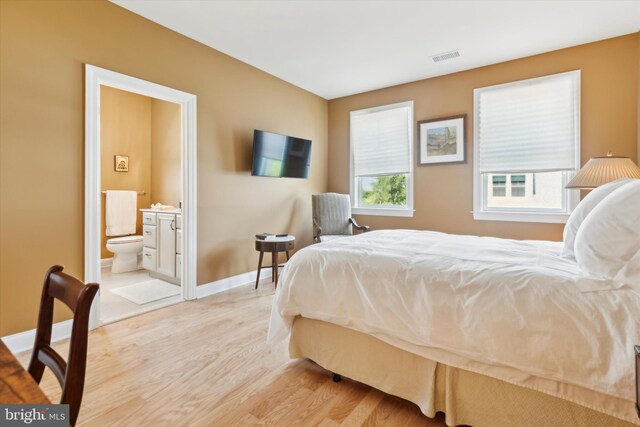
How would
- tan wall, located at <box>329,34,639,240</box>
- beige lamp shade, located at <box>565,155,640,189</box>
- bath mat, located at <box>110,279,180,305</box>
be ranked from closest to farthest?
beige lamp shade, located at <box>565,155,640,189</box>, tan wall, located at <box>329,34,639,240</box>, bath mat, located at <box>110,279,180,305</box>

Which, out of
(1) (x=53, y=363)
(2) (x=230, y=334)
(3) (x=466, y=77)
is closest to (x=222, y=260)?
(2) (x=230, y=334)

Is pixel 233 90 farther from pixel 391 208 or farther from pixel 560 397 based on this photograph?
pixel 560 397

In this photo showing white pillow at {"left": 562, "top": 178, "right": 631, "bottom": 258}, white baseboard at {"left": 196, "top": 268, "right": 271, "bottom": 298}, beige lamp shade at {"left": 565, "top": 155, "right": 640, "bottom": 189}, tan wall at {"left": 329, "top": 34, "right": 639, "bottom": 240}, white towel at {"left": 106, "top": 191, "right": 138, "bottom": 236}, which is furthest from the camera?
white towel at {"left": 106, "top": 191, "right": 138, "bottom": 236}

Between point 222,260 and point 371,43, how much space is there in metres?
2.94

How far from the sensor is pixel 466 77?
400 cm

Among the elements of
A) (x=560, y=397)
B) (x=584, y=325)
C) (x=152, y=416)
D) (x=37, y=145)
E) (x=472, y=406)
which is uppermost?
(x=37, y=145)

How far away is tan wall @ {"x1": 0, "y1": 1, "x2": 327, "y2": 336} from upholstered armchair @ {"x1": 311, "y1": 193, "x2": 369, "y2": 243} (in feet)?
3.94

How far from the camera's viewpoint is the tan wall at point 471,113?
3168mm

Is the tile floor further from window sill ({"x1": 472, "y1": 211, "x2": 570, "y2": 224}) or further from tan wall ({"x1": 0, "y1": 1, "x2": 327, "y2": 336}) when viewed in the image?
window sill ({"x1": 472, "y1": 211, "x2": 570, "y2": 224})

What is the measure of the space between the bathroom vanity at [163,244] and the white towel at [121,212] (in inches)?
28.6

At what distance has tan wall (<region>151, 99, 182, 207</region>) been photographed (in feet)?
15.9

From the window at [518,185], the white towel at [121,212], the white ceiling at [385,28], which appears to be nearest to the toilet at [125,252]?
the white towel at [121,212]

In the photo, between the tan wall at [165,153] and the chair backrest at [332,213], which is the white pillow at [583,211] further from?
the tan wall at [165,153]

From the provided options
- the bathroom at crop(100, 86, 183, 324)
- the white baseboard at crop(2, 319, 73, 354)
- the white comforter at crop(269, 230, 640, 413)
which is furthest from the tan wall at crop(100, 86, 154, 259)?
the white comforter at crop(269, 230, 640, 413)
